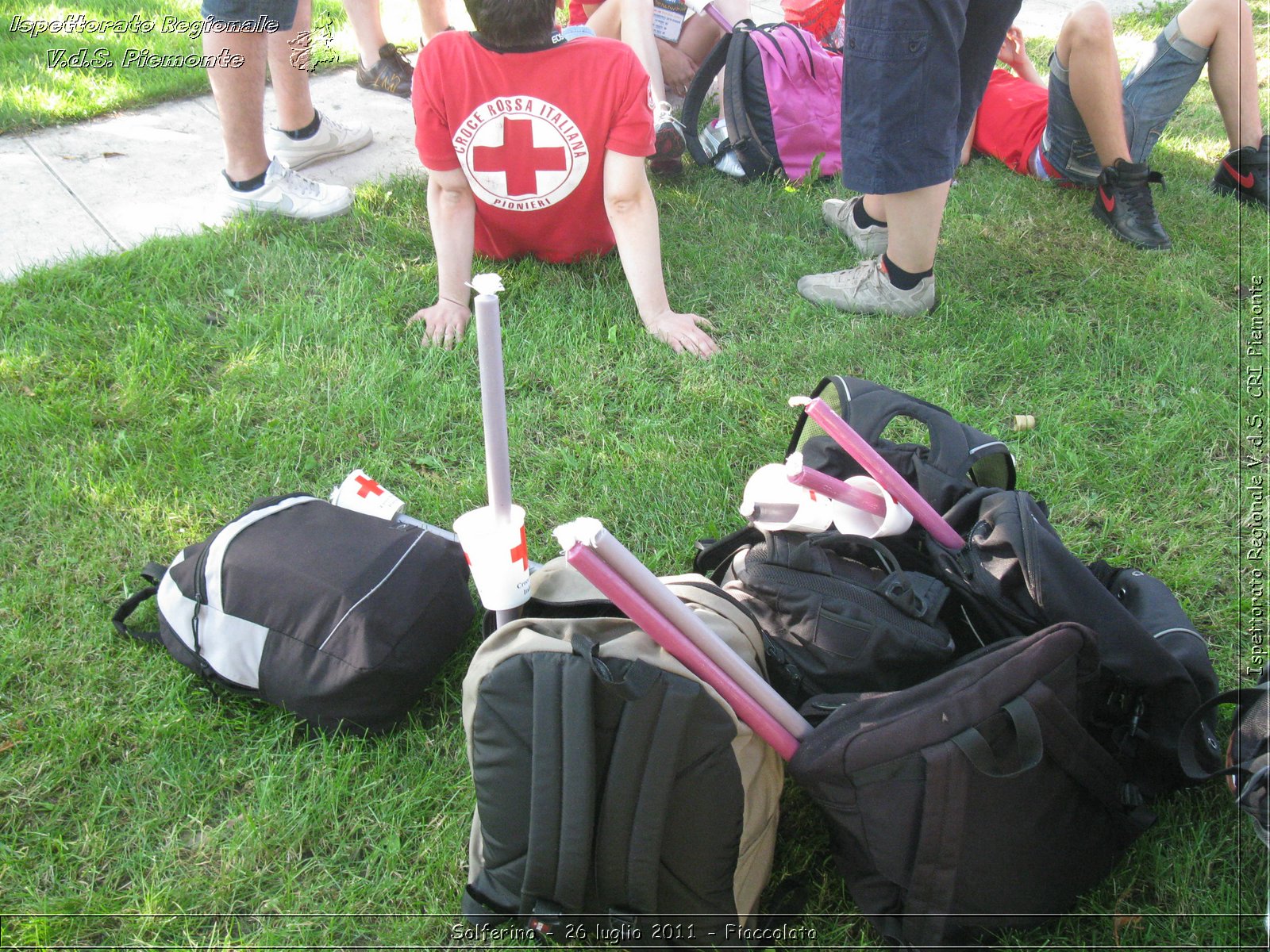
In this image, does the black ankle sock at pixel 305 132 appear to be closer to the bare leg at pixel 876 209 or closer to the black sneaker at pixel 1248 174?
the bare leg at pixel 876 209

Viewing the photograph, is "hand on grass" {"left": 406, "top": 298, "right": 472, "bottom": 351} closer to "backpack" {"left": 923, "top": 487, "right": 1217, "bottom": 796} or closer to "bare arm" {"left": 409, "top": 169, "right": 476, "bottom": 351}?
"bare arm" {"left": 409, "top": 169, "right": 476, "bottom": 351}

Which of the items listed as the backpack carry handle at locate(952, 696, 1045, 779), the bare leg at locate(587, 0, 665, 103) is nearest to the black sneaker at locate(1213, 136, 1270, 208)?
the bare leg at locate(587, 0, 665, 103)

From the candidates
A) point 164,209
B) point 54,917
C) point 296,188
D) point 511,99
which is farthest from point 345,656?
point 164,209

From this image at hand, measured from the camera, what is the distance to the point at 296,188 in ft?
10.7

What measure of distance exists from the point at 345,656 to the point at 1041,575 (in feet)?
3.95

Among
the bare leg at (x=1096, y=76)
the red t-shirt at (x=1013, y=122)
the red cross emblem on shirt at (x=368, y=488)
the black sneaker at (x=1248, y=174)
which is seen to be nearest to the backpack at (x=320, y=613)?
the red cross emblem on shirt at (x=368, y=488)

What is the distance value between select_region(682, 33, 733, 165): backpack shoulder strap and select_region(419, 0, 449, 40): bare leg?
1.38 meters

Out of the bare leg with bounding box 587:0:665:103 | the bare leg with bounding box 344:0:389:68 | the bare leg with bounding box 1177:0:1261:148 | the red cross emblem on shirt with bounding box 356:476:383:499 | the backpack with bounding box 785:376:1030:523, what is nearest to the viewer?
the backpack with bounding box 785:376:1030:523

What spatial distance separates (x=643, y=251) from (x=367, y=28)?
2334 mm

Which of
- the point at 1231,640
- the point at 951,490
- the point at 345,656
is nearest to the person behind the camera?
the point at 345,656

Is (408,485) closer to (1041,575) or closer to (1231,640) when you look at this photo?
(1041,575)

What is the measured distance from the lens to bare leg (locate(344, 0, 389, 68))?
4090mm

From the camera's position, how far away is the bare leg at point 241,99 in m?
2.97

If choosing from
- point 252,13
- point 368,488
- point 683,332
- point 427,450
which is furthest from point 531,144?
point 368,488
